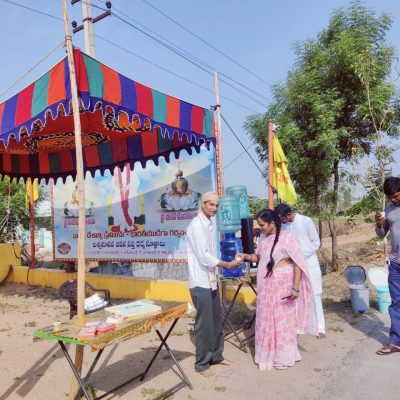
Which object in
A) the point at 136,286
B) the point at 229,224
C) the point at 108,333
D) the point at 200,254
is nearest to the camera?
the point at 108,333

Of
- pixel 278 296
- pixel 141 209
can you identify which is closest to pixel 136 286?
pixel 141 209

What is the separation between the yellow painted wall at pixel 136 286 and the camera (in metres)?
6.89

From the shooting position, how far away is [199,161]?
6.91 meters

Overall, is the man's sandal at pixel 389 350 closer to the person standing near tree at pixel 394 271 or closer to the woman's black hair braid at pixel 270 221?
the person standing near tree at pixel 394 271

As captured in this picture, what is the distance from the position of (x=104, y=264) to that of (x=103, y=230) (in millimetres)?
821

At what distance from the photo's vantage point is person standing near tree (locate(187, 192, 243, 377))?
395cm

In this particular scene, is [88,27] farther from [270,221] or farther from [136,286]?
[270,221]

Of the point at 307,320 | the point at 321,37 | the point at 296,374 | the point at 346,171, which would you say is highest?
the point at 321,37

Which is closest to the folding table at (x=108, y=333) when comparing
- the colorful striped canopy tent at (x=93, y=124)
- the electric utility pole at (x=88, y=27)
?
the colorful striped canopy tent at (x=93, y=124)

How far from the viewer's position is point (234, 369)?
13.5ft

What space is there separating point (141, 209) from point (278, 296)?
14.1 ft

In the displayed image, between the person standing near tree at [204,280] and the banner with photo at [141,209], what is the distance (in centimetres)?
274

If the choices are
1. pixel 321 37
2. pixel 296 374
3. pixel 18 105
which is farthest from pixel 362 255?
pixel 18 105

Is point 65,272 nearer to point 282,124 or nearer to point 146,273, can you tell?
point 146,273
